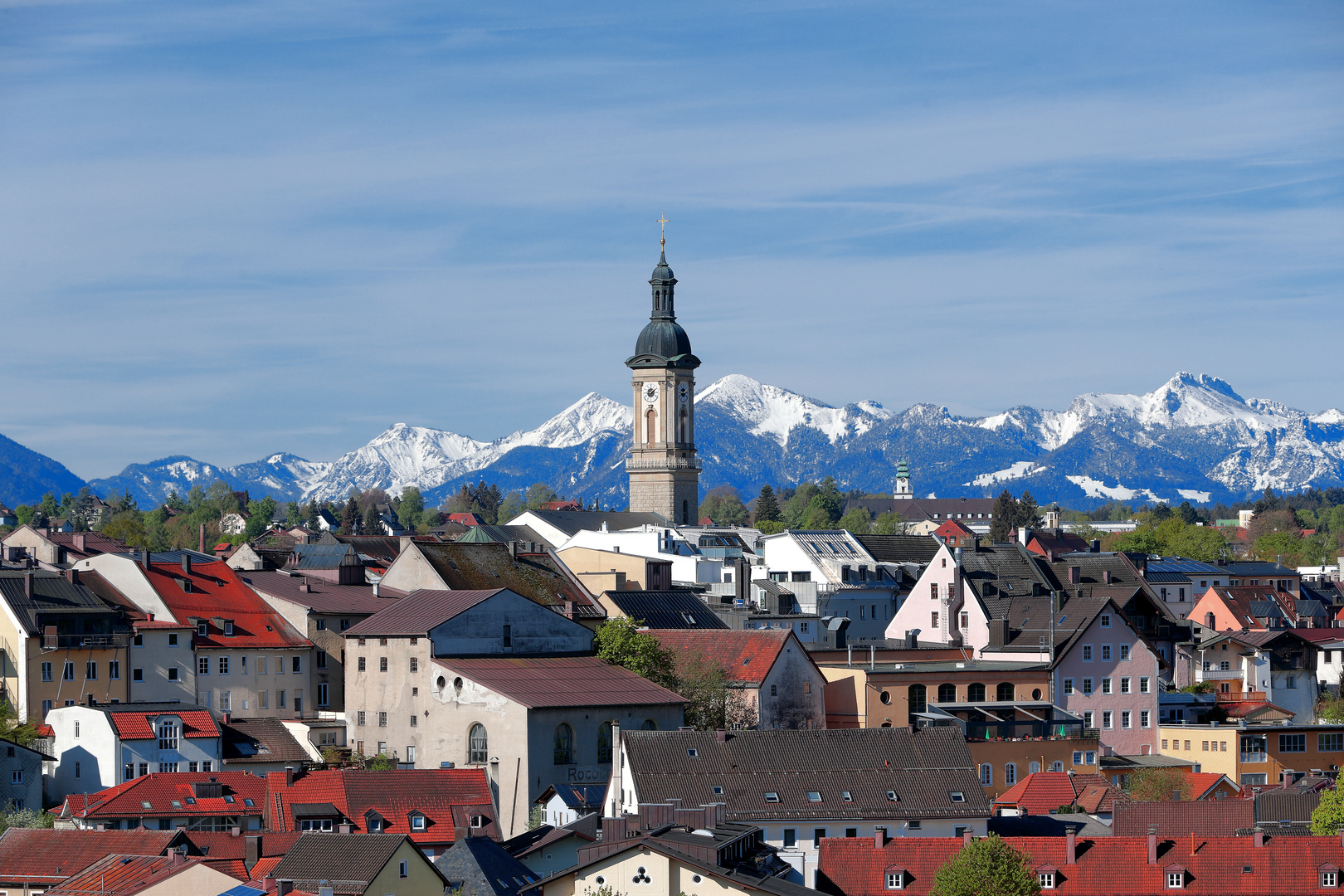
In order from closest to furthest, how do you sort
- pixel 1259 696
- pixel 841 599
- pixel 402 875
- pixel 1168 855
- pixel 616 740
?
pixel 402 875
pixel 1168 855
pixel 616 740
pixel 1259 696
pixel 841 599

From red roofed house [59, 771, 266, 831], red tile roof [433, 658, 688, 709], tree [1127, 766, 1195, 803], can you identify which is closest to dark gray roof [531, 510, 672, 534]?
red tile roof [433, 658, 688, 709]

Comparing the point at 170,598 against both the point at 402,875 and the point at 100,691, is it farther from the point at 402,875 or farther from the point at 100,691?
the point at 402,875

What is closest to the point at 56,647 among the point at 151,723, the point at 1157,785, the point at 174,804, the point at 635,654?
the point at 151,723

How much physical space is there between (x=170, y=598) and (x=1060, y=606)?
40802mm

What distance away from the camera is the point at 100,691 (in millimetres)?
87625

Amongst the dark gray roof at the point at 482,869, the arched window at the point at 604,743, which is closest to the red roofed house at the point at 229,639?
the arched window at the point at 604,743

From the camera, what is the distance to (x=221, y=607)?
93.9 meters

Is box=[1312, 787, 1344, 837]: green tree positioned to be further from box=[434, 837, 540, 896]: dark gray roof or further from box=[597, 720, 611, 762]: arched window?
box=[434, 837, 540, 896]: dark gray roof

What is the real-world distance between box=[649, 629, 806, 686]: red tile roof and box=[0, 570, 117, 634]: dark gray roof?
79.0 feet

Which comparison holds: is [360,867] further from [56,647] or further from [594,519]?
[594,519]

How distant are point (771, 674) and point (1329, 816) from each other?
24.1 metres

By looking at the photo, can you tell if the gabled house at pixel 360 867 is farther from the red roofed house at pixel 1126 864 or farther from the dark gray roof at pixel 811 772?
the red roofed house at pixel 1126 864

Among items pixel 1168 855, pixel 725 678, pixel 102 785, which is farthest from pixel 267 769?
pixel 1168 855

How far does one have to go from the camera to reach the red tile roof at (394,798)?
73250 millimetres
